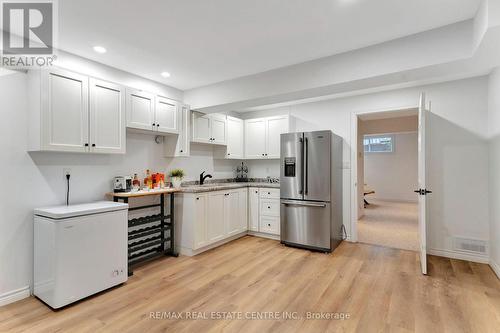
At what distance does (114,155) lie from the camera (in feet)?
10.8

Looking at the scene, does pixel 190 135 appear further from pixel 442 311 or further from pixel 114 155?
pixel 442 311

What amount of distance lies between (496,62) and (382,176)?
8098mm

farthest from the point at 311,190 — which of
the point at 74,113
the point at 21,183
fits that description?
the point at 21,183

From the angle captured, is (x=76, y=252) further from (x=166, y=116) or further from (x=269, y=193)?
(x=269, y=193)

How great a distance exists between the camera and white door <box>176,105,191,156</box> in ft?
12.7

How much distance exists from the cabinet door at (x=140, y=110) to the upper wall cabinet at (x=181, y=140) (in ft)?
1.55

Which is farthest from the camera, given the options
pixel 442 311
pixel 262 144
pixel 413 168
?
pixel 413 168

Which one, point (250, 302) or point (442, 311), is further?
point (250, 302)

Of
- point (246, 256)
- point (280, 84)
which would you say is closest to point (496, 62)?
point (280, 84)

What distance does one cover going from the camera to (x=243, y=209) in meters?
4.61

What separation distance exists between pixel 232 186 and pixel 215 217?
2.11 feet

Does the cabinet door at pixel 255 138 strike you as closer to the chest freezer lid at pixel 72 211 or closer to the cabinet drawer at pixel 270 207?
the cabinet drawer at pixel 270 207

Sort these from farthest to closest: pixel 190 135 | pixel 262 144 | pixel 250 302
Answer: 1. pixel 262 144
2. pixel 190 135
3. pixel 250 302

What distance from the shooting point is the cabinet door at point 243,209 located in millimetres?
4516
